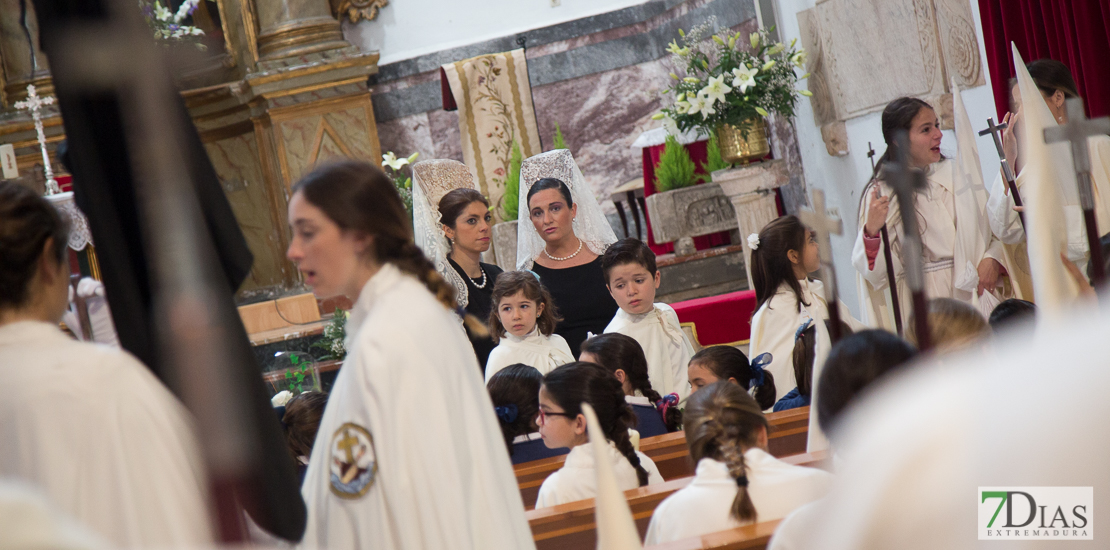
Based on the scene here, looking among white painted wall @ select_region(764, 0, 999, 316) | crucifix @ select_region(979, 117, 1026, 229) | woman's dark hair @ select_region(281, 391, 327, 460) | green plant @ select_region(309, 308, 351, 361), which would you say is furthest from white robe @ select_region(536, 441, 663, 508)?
white painted wall @ select_region(764, 0, 999, 316)

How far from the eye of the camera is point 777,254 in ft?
14.8

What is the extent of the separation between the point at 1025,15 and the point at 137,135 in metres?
5.80

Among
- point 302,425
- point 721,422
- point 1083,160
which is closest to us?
point 1083,160

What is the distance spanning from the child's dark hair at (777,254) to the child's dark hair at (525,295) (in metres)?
0.99

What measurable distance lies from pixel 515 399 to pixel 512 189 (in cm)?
503

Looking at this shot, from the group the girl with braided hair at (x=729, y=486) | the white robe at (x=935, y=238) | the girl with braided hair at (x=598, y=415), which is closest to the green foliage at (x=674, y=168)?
the white robe at (x=935, y=238)

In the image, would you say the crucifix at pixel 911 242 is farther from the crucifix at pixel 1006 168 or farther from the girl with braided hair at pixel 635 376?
the crucifix at pixel 1006 168

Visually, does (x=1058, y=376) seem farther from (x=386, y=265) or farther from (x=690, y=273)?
(x=690, y=273)

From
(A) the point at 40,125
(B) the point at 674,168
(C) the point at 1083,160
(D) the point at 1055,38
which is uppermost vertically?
(A) the point at 40,125

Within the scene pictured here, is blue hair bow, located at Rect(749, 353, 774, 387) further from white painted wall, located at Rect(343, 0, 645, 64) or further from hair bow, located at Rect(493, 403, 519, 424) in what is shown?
white painted wall, located at Rect(343, 0, 645, 64)

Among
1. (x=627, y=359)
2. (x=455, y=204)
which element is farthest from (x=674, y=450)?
(x=455, y=204)

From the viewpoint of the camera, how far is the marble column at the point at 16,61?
885cm

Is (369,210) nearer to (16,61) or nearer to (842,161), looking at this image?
(842,161)

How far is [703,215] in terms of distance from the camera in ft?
27.5
